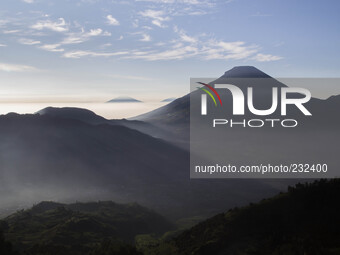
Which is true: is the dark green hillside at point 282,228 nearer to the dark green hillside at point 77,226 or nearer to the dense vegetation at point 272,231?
the dense vegetation at point 272,231

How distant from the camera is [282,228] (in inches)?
2077

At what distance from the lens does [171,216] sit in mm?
192625

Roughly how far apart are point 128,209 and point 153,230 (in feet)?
90.6

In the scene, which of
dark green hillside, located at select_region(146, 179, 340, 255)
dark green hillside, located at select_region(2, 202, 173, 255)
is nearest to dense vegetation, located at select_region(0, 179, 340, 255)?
dark green hillside, located at select_region(146, 179, 340, 255)

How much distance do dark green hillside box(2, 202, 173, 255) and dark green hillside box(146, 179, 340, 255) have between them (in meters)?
42.2

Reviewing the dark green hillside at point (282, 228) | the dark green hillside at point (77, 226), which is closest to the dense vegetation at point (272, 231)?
the dark green hillside at point (282, 228)

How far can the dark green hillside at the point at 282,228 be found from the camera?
45.0 m

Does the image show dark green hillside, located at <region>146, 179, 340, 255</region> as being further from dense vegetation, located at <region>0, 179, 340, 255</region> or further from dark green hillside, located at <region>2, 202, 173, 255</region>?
dark green hillside, located at <region>2, 202, 173, 255</region>

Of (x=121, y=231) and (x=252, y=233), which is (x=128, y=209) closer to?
(x=121, y=231)

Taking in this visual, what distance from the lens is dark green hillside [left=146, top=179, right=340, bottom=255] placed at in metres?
45.0

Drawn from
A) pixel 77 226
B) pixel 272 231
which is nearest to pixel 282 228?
pixel 272 231

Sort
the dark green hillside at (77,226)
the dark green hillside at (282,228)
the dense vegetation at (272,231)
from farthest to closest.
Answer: the dark green hillside at (77,226) → the dense vegetation at (272,231) → the dark green hillside at (282,228)

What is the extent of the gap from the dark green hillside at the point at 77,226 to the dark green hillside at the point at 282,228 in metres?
42.2

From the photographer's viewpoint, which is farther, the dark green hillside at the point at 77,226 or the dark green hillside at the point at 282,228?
the dark green hillside at the point at 77,226
